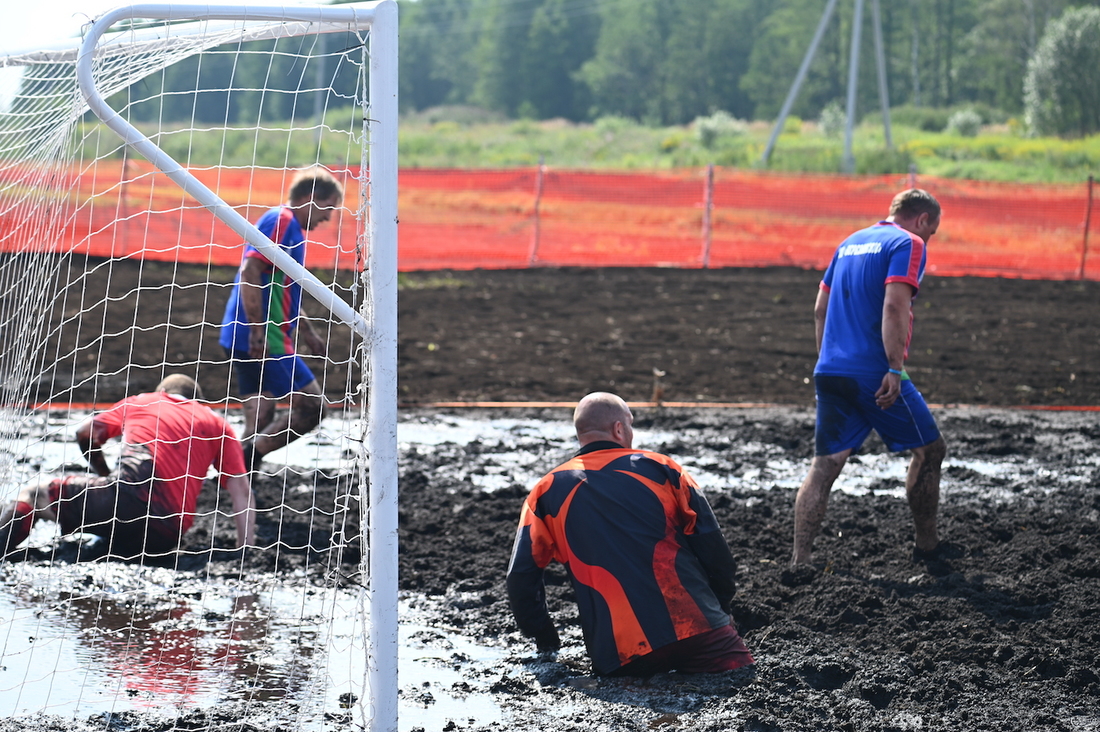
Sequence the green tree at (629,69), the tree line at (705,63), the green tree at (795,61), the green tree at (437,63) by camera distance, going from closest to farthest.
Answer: the tree line at (705,63)
the green tree at (795,61)
the green tree at (629,69)
the green tree at (437,63)

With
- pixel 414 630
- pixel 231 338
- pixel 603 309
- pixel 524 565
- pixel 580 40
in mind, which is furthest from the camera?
pixel 580 40

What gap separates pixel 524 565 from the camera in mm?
4180

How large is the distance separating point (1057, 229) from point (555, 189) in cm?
826

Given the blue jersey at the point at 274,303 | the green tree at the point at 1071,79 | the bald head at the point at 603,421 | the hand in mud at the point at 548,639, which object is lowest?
the hand in mud at the point at 548,639

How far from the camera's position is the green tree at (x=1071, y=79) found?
45.4 metres

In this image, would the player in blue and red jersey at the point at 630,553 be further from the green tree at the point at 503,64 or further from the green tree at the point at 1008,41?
the green tree at the point at 503,64

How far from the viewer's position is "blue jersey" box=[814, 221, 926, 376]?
515 centimetres

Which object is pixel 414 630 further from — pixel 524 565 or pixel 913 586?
pixel 913 586

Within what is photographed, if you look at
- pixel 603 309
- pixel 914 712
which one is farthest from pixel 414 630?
pixel 603 309

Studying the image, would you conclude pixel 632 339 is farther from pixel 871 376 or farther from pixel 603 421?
pixel 603 421

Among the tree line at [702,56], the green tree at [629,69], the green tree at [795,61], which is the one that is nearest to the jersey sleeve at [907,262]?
the tree line at [702,56]

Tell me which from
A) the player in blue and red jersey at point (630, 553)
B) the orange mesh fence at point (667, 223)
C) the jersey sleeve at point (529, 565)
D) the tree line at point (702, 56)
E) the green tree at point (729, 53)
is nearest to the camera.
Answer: the player in blue and red jersey at point (630, 553)

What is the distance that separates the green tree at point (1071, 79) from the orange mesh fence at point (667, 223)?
99.1 feet

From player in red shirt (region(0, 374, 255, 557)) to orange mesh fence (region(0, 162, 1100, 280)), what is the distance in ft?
36.4
